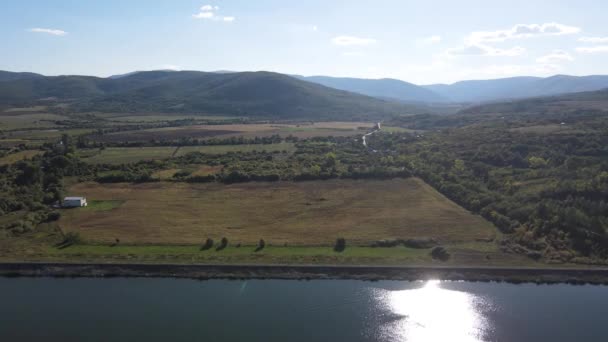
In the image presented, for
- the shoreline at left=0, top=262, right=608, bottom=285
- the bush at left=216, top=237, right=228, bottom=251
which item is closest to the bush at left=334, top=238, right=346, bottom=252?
the shoreline at left=0, top=262, right=608, bottom=285

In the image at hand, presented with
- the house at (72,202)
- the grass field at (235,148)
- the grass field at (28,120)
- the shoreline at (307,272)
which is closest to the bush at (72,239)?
the shoreline at (307,272)

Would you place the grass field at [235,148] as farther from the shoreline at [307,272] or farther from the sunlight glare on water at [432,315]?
the sunlight glare on water at [432,315]

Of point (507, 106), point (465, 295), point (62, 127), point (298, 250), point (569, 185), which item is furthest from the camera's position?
point (507, 106)

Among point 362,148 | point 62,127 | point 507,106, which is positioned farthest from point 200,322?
point 507,106

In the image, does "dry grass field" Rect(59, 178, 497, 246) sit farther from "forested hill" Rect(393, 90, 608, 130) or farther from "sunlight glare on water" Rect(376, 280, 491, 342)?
"forested hill" Rect(393, 90, 608, 130)

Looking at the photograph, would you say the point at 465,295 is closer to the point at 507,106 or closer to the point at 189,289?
the point at 189,289

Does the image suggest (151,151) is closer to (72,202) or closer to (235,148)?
(235,148)

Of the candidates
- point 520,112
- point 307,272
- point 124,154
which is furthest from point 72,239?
point 520,112
